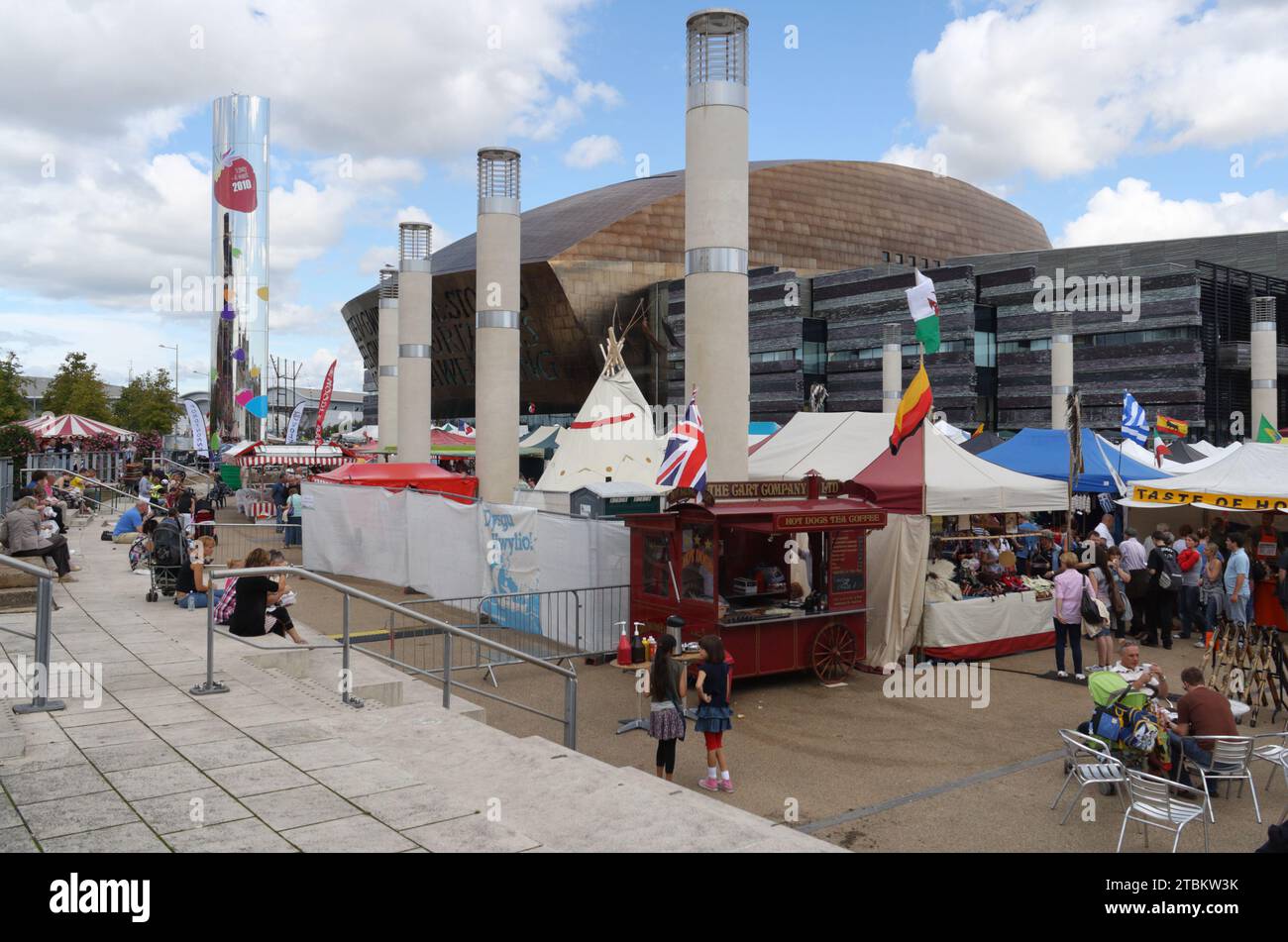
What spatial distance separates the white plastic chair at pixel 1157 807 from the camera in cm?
680

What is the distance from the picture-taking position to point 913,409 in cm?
1368

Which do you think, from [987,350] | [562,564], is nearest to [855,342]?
[987,350]

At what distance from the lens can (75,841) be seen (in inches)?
204

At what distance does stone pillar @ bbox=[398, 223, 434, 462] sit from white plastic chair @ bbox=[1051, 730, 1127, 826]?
92.0ft

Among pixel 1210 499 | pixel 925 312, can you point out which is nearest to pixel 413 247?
pixel 925 312

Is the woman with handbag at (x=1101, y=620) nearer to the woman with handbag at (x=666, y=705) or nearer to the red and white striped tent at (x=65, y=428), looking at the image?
the woman with handbag at (x=666, y=705)

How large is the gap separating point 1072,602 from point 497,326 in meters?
19.6

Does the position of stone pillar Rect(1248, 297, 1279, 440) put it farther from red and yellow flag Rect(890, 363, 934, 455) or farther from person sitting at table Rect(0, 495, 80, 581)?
person sitting at table Rect(0, 495, 80, 581)

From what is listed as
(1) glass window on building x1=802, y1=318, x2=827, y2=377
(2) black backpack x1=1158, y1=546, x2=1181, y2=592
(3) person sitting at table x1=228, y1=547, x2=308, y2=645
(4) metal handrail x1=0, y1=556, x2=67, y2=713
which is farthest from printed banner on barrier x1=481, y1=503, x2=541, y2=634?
(1) glass window on building x1=802, y1=318, x2=827, y2=377

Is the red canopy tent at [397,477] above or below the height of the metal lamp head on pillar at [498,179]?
below

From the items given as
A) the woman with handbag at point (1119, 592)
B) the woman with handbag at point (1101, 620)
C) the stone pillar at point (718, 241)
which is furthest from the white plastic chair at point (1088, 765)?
the stone pillar at point (718, 241)

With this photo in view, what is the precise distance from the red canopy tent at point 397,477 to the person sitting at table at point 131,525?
451 cm

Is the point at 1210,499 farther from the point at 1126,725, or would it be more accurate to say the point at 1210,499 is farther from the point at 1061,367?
the point at 1061,367

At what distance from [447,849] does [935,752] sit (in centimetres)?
612
